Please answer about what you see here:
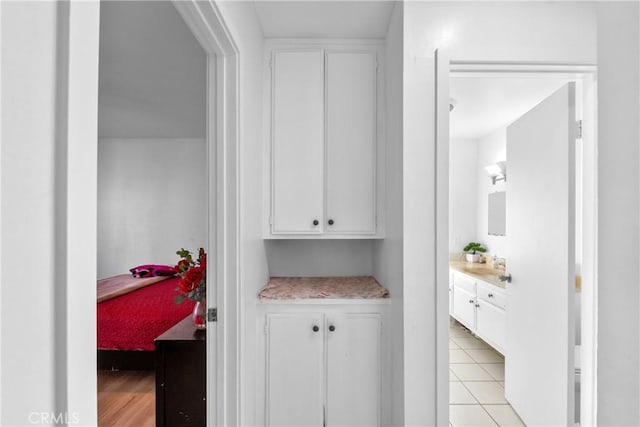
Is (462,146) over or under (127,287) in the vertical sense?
over

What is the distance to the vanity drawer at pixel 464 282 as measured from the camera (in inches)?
140

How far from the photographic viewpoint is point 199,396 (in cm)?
162

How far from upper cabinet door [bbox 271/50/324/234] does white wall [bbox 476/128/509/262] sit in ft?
8.95

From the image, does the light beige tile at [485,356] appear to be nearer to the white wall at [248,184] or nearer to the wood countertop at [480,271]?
the wood countertop at [480,271]

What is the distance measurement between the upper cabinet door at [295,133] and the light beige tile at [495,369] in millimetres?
2218

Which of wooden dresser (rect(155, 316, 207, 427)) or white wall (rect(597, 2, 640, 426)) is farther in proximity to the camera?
wooden dresser (rect(155, 316, 207, 427))

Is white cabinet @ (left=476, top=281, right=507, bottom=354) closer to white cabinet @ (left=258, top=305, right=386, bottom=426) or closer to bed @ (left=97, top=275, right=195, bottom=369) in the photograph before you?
white cabinet @ (left=258, top=305, right=386, bottom=426)

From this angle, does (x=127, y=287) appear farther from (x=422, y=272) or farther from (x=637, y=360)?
(x=637, y=360)

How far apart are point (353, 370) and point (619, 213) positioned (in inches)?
70.2

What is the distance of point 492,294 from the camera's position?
10.3ft

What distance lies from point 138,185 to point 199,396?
405 cm

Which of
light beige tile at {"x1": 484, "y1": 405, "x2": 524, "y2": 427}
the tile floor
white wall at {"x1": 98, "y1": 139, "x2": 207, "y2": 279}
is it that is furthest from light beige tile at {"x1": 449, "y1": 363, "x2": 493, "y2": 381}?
white wall at {"x1": 98, "y1": 139, "x2": 207, "y2": 279}

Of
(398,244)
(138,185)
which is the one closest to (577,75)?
(398,244)

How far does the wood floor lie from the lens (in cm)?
232
